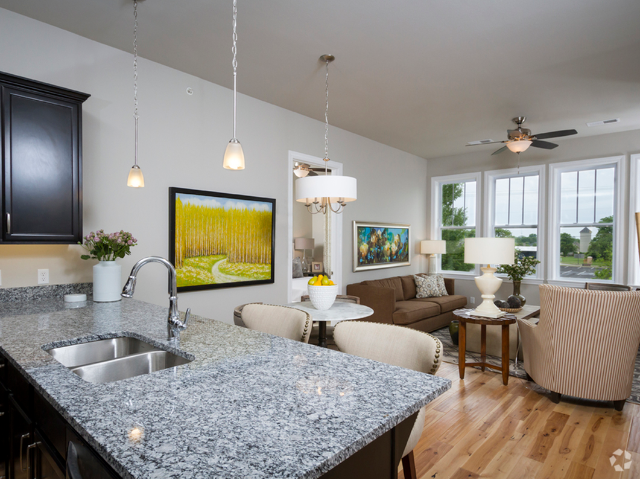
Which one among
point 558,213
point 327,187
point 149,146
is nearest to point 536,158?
point 558,213

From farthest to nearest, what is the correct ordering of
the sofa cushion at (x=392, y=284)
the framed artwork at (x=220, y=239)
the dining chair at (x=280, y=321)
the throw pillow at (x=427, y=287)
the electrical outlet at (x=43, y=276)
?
the throw pillow at (x=427, y=287), the sofa cushion at (x=392, y=284), the framed artwork at (x=220, y=239), the electrical outlet at (x=43, y=276), the dining chair at (x=280, y=321)

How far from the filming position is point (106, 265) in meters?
2.53

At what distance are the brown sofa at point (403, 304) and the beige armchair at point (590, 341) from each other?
79.9 inches

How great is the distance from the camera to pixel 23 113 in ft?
7.41

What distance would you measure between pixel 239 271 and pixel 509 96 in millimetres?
3317

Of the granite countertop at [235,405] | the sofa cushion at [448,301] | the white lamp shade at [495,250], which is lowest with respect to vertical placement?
the sofa cushion at [448,301]

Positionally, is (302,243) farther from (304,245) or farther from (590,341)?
(590,341)

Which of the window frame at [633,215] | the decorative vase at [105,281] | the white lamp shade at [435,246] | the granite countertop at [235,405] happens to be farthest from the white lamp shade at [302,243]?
the granite countertop at [235,405]

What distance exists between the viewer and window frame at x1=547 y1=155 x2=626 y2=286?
5.34 metres

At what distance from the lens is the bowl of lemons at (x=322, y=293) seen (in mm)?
2807

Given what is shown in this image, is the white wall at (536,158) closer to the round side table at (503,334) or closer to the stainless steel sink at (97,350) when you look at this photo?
the round side table at (503,334)

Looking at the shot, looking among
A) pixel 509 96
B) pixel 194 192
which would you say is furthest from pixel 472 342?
pixel 194 192

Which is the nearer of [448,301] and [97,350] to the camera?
[97,350]

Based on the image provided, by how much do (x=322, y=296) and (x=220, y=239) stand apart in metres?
1.37
